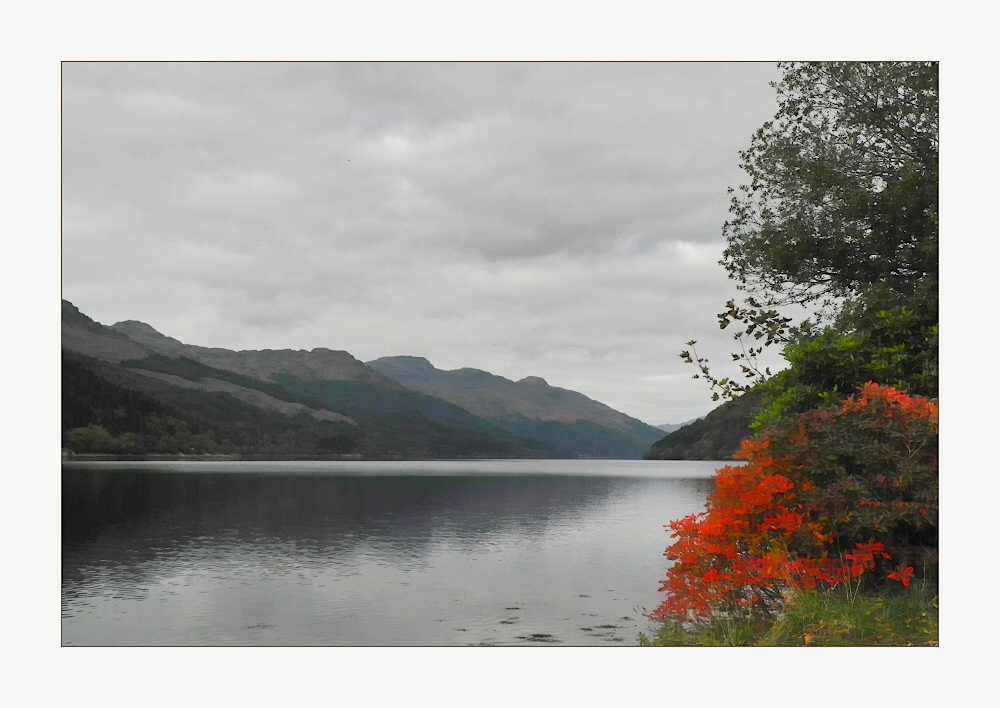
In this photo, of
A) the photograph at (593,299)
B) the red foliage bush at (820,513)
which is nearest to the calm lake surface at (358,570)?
the photograph at (593,299)

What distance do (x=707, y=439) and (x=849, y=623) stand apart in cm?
3597

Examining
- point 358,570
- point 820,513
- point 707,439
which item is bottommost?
point 358,570

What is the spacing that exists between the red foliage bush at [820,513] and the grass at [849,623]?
0.19 meters

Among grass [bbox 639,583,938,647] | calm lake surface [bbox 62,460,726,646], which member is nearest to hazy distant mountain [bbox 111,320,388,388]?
calm lake surface [bbox 62,460,726,646]

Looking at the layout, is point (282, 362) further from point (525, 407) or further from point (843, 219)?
point (843, 219)

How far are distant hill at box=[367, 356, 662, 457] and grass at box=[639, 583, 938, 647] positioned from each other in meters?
52.2

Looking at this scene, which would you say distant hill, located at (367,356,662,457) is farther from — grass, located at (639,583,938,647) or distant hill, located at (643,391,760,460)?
grass, located at (639,583,938,647)

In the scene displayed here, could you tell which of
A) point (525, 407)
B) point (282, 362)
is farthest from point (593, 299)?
point (282, 362)

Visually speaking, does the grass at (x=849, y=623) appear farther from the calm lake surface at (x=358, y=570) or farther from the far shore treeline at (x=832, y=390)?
the calm lake surface at (x=358, y=570)

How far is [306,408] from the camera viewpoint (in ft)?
375
